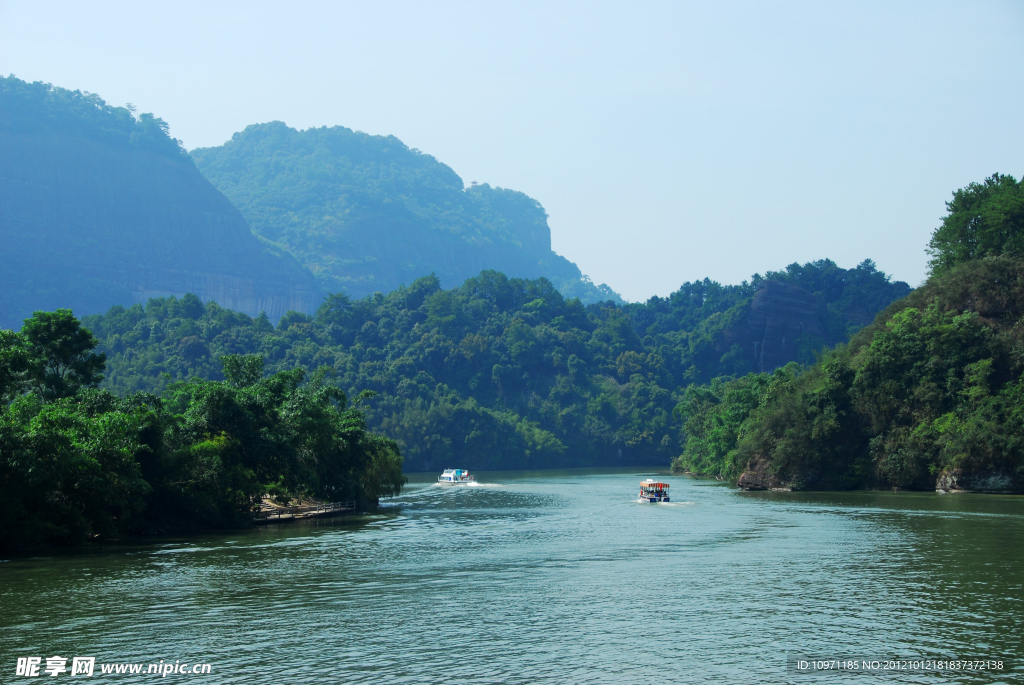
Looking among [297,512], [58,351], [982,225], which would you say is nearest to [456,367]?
[982,225]

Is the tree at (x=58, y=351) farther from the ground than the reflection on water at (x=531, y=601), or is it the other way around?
the tree at (x=58, y=351)

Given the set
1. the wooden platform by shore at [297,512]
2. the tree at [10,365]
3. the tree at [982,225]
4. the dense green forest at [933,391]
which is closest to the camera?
the tree at [10,365]

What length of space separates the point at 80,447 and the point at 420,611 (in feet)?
63.7

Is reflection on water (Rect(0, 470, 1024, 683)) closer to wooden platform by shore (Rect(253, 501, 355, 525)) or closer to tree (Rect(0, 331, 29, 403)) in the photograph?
wooden platform by shore (Rect(253, 501, 355, 525))

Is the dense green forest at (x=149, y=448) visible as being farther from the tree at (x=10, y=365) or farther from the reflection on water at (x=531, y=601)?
the reflection on water at (x=531, y=601)

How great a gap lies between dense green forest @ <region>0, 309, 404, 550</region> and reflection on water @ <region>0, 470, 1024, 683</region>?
2554 mm

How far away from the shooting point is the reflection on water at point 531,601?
22.3 meters

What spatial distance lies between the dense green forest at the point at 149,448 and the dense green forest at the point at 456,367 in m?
79.7

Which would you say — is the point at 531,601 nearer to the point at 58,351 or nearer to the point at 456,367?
the point at 58,351

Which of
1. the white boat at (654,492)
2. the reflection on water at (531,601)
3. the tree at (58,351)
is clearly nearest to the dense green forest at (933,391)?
the white boat at (654,492)

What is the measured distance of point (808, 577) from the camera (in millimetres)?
33000

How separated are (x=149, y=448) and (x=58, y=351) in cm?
996

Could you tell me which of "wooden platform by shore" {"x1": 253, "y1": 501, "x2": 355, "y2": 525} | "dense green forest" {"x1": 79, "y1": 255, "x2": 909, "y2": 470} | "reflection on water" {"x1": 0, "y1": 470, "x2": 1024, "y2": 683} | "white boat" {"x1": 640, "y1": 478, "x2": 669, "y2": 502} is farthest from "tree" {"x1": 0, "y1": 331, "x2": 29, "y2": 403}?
"dense green forest" {"x1": 79, "y1": 255, "x2": 909, "y2": 470}

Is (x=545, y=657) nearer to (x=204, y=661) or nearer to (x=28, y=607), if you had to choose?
(x=204, y=661)
